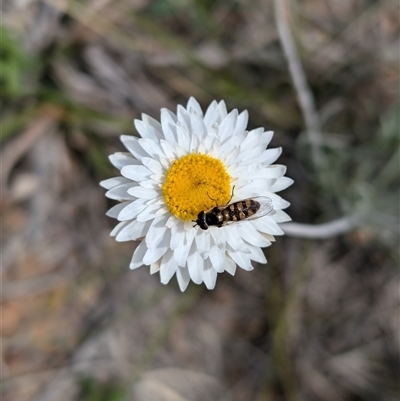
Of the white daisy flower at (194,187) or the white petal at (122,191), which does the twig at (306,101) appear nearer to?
the white daisy flower at (194,187)

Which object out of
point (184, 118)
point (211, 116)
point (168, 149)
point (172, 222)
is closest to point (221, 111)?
point (211, 116)

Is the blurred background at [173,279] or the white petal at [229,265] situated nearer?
the white petal at [229,265]

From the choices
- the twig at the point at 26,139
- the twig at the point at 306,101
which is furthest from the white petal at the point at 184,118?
the twig at the point at 26,139

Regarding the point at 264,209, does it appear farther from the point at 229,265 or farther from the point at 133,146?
the point at 133,146

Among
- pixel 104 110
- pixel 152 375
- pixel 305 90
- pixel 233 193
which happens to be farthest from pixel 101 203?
pixel 233 193

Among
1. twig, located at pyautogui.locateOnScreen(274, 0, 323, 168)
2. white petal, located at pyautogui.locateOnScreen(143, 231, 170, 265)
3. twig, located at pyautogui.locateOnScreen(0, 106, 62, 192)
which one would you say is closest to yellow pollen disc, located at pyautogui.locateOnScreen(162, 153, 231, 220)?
white petal, located at pyautogui.locateOnScreen(143, 231, 170, 265)

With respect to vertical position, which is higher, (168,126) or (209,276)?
(168,126)
